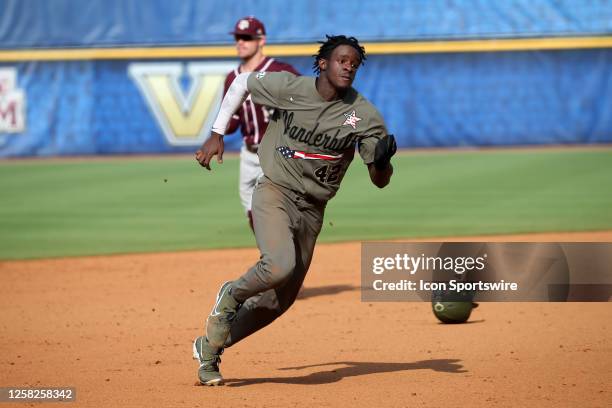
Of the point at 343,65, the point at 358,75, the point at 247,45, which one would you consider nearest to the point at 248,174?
the point at 247,45

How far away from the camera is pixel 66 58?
27.8 m

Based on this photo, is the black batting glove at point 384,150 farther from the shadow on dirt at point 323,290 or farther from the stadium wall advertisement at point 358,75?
the stadium wall advertisement at point 358,75

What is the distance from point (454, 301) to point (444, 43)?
18.7 m

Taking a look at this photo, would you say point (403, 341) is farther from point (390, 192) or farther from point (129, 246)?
point (390, 192)

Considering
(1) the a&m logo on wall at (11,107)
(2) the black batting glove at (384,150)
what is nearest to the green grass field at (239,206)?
(1) the a&m logo on wall at (11,107)

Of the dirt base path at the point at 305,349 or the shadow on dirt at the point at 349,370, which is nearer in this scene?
the dirt base path at the point at 305,349

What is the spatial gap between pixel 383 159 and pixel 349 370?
1721 mm

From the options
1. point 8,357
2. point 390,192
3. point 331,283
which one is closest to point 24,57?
point 390,192

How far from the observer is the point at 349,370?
24.8ft

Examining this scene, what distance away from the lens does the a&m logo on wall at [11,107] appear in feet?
89.8

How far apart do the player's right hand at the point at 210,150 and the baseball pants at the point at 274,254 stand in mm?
355

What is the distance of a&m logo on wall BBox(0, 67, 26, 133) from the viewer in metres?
27.4

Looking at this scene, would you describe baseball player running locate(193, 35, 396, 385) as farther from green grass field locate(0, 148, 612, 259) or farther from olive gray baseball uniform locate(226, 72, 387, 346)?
green grass field locate(0, 148, 612, 259)

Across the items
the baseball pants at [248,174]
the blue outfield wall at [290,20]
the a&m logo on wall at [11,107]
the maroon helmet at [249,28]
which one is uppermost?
the blue outfield wall at [290,20]
